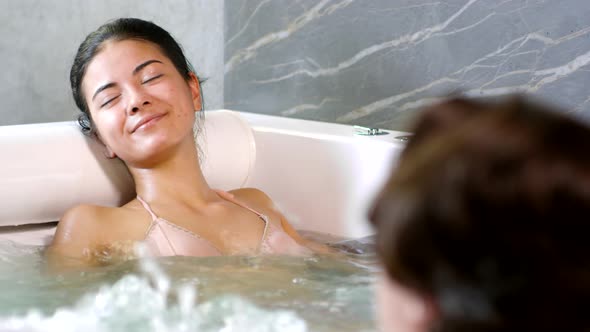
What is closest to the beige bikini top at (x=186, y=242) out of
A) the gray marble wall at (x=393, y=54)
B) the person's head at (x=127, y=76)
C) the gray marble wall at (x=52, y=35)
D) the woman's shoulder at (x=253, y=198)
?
the woman's shoulder at (x=253, y=198)

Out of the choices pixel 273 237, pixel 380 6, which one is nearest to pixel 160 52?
pixel 273 237

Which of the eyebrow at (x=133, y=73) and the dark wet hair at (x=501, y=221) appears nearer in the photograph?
the dark wet hair at (x=501, y=221)

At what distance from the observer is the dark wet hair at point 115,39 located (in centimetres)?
178

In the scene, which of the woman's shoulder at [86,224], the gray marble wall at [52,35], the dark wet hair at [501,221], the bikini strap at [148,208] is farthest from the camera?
the gray marble wall at [52,35]

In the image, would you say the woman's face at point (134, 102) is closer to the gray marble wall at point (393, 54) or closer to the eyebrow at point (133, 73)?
the eyebrow at point (133, 73)

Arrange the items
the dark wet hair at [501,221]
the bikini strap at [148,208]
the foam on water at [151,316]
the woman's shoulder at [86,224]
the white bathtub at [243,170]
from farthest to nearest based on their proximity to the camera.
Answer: the white bathtub at [243,170]
the bikini strap at [148,208]
the woman's shoulder at [86,224]
the foam on water at [151,316]
the dark wet hair at [501,221]

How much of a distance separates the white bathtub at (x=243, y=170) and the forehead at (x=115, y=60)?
0.20 metres

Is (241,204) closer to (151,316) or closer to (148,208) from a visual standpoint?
(148,208)

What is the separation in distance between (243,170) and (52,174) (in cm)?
54

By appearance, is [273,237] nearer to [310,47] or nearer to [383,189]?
[310,47]

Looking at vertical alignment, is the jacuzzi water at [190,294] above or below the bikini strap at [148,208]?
below

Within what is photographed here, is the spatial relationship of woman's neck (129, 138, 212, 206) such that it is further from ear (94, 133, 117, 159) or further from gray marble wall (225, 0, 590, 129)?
gray marble wall (225, 0, 590, 129)

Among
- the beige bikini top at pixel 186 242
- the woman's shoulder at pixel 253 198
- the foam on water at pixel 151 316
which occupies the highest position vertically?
the woman's shoulder at pixel 253 198

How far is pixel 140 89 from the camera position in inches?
68.6
